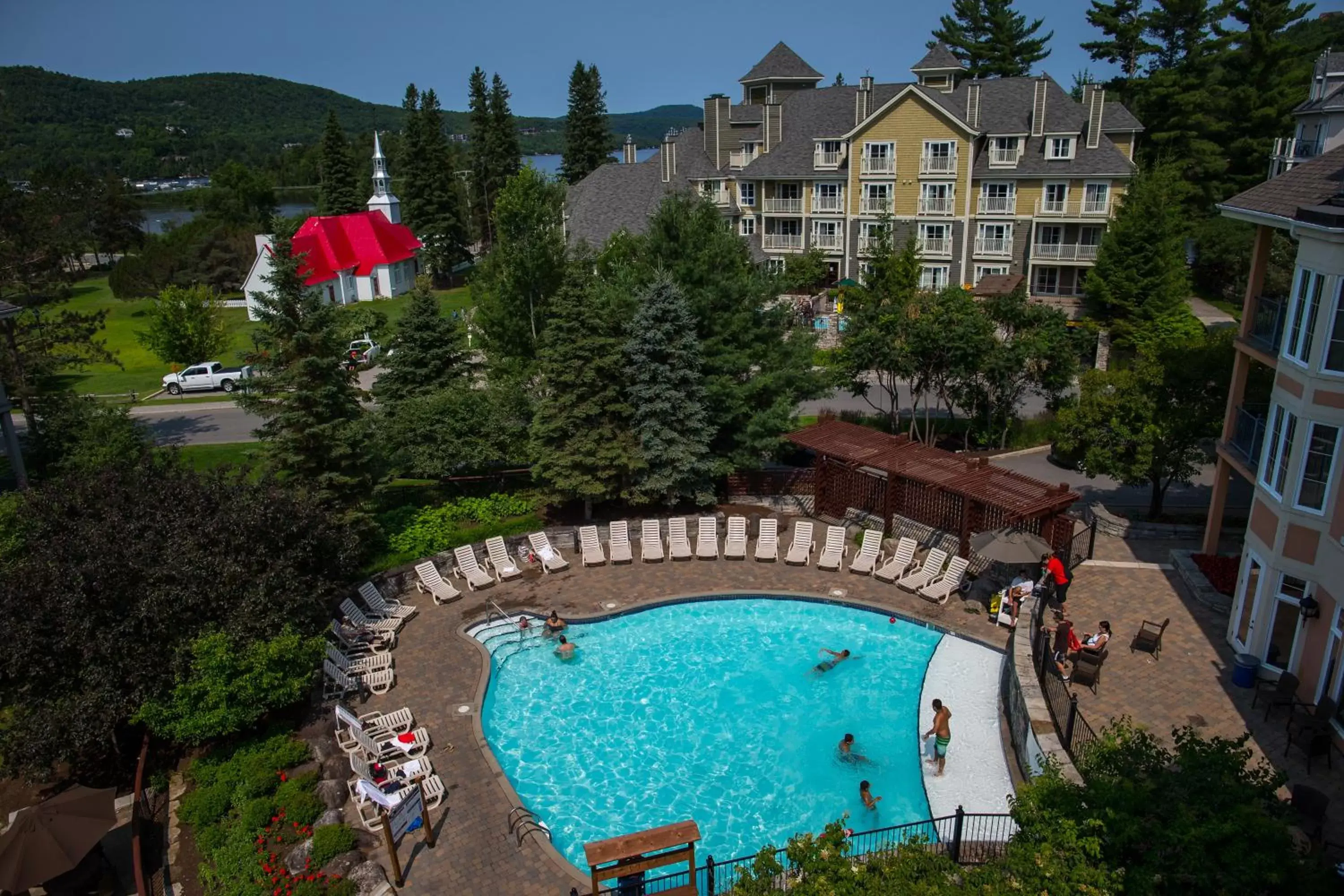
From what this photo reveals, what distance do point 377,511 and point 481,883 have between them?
1505 cm

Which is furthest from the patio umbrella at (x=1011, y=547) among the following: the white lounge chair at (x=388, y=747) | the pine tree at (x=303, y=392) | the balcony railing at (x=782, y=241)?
the balcony railing at (x=782, y=241)

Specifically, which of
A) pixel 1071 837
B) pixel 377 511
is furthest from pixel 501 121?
pixel 1071 837

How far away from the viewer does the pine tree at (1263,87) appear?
172 ft

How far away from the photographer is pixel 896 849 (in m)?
11.8

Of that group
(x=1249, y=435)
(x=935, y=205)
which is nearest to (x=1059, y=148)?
(x=935, y=205)

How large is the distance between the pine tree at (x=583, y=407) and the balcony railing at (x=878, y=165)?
1185 inches

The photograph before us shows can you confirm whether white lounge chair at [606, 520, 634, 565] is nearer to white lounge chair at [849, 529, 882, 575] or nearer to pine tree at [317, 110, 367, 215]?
white lounge chair at [849, 529, 882, 575]

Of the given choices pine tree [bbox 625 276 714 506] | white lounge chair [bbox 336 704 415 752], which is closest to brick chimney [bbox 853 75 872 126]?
pine tree [bbox 625 276 714 506]

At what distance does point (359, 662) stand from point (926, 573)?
13.5 metres

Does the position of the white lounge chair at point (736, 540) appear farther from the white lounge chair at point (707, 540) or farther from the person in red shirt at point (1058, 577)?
the person in red shirt at point (1058, 577)

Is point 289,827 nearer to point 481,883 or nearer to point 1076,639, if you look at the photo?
point 481,883

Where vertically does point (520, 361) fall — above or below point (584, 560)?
above

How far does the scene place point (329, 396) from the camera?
22.6m

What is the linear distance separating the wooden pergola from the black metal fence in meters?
8.57
